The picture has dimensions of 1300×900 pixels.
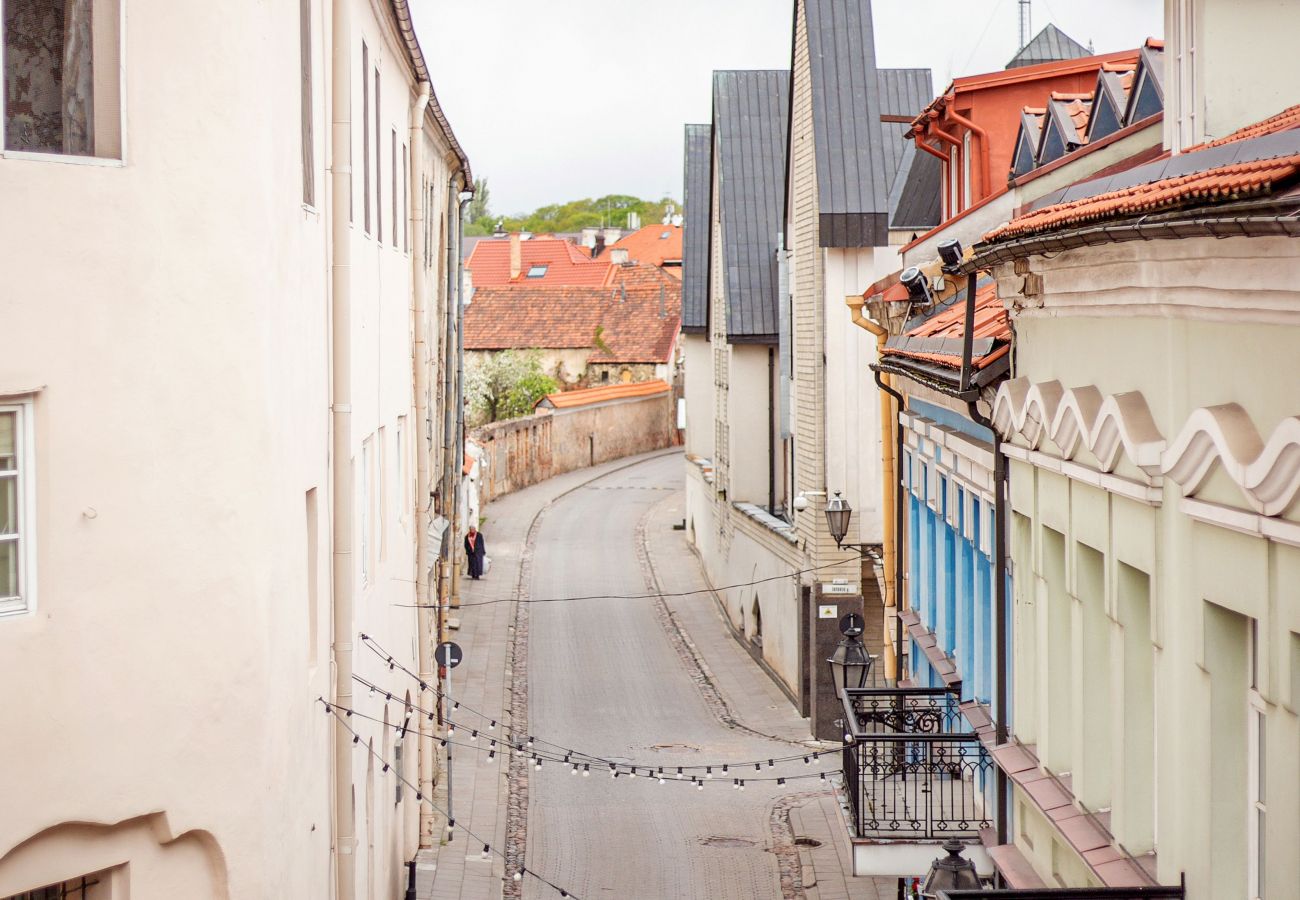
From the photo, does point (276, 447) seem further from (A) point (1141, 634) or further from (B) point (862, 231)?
(B) point (862, 231)

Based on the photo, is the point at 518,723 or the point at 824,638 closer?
the point at 824,638

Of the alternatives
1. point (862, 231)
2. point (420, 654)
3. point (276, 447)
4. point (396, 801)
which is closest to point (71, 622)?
point (276, 447)

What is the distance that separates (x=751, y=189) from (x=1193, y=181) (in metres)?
31.3

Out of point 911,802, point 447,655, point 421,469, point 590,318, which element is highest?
point 590,318

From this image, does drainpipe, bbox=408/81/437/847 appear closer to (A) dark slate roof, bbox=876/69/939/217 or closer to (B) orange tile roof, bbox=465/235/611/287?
(A) dark slate roof, bbox=876/69/939/217

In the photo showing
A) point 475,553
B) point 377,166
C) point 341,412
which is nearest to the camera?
point 341,412

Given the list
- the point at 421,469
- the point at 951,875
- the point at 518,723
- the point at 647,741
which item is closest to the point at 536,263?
the point at 518,723

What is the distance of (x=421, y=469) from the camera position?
20.4 metres

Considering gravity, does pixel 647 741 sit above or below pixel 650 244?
below

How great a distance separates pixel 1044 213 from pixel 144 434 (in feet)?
15.9

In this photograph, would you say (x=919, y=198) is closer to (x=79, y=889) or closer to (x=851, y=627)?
(x=851, y=627)

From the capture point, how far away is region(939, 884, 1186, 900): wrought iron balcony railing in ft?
23.7

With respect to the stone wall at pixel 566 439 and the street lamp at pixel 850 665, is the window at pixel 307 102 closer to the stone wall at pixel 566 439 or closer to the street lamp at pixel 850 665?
the street lamp at pixel 850 665

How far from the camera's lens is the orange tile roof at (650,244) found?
10588cm
